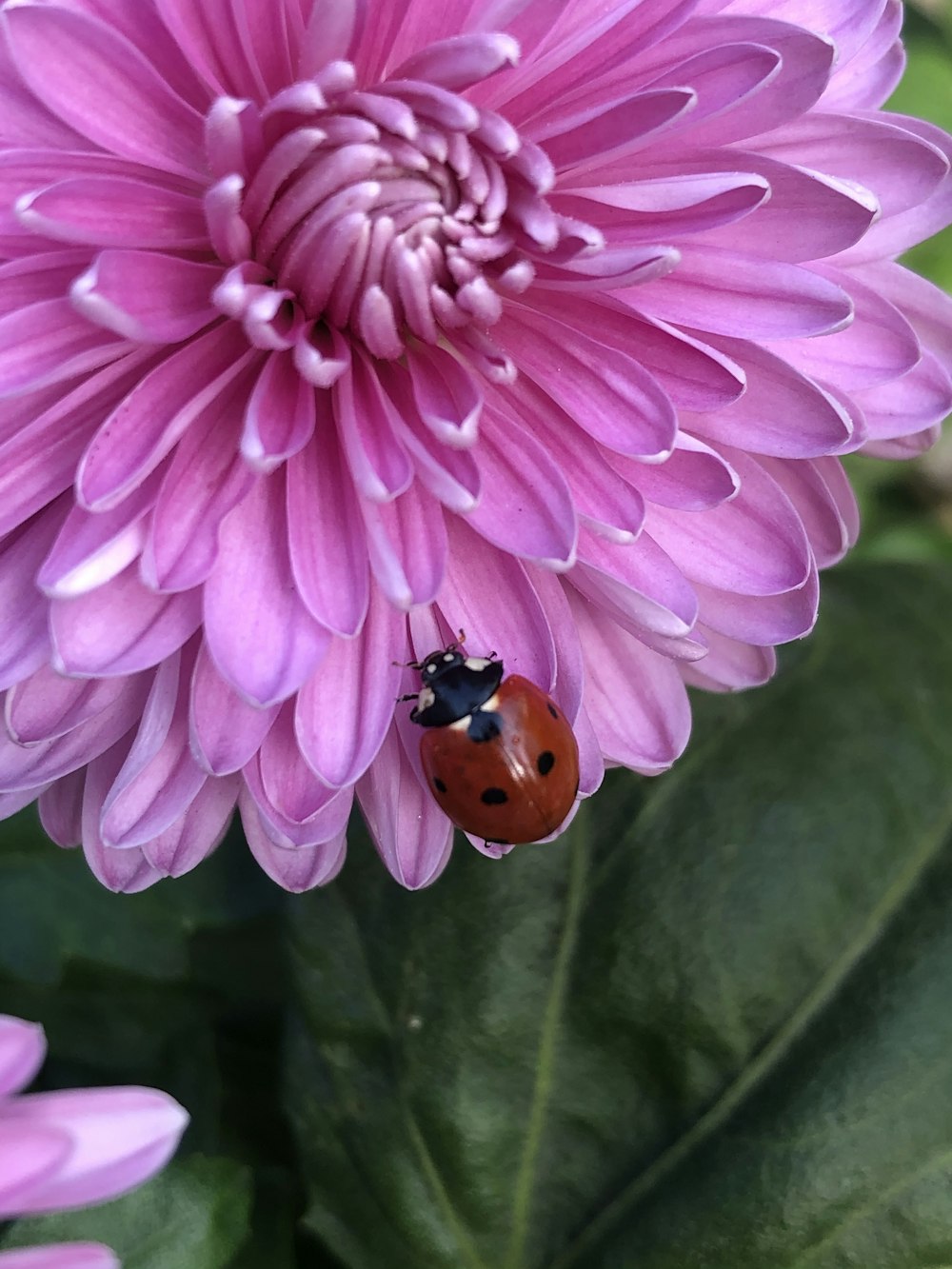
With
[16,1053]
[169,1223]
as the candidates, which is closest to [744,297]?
[16,1053]

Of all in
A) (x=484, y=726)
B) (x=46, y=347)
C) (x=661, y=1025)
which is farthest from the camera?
(x=661, y=1025)

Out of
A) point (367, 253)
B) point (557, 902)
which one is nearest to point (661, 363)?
point (367, 253)

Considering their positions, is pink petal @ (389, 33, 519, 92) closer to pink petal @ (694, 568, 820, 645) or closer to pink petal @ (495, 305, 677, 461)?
pink petal @ (495, 305, 677, 461)

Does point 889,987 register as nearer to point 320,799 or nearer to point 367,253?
point 320,799

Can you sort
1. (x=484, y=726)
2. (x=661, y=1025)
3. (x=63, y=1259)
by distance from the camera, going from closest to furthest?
1. (x=63, y=1259)
2. (x=484, y=726)
3. (x=661, y=1025)

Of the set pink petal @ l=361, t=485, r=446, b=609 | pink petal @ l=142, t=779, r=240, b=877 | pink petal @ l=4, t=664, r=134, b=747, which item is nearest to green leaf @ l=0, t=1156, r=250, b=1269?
pink petal @ l=142, t=779, r=240, b=877

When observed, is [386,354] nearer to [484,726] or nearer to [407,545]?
[407,545]

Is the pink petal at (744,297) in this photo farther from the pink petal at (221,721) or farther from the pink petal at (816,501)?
the pink petal at (221,721)
